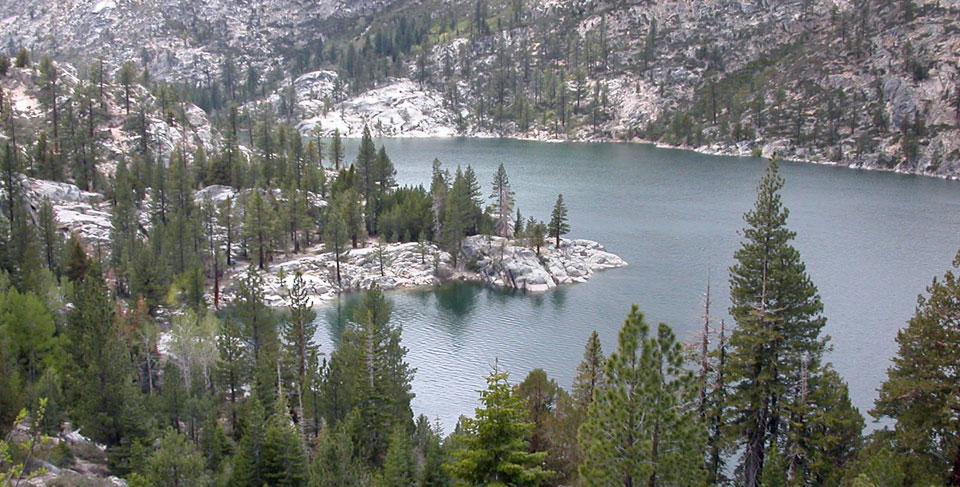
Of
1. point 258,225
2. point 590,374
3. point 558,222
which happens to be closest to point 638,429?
point 590,374

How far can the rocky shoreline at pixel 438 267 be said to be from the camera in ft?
305

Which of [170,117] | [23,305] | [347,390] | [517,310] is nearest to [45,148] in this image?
[170,117]

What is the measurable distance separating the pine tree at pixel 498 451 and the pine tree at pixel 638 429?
11.1 feet

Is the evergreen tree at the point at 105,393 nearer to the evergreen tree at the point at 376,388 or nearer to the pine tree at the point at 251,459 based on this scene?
the pine tree at the point at 251,459

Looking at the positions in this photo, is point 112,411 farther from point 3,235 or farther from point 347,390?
point 3,235

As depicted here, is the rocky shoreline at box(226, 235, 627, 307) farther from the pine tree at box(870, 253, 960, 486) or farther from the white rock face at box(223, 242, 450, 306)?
the pine tree at box(870, 253, 960, 486)

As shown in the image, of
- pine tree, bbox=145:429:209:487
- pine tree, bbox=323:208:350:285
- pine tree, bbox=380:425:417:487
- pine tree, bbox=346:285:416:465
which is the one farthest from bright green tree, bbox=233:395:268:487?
pine tree, bbox=323:208:350:285

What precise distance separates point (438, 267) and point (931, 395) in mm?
72373

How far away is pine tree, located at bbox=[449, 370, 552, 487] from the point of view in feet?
84.8

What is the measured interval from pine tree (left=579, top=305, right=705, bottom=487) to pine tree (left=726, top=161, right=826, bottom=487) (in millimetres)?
8778

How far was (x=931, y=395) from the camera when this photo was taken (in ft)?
97.1

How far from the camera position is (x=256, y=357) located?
56.0 m

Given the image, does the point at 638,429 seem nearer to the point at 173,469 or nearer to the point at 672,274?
the point at 173,469

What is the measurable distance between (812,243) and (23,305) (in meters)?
91.6
